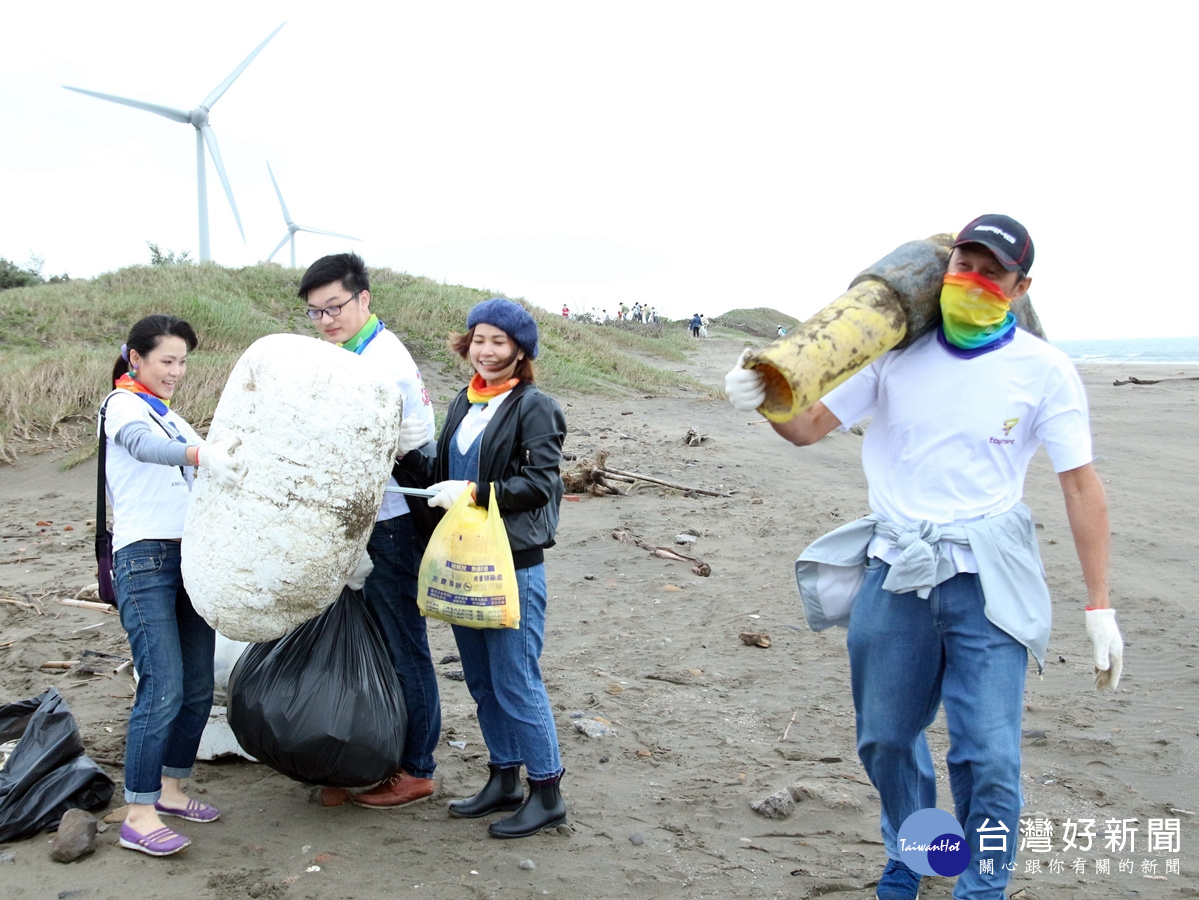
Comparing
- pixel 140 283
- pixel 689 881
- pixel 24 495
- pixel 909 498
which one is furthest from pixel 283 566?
pixel 140 283

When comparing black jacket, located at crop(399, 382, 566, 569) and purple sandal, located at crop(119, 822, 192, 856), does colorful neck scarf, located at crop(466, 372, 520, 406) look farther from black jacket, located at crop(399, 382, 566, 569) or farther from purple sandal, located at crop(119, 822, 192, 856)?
purple sandal, located at crop(119, 822, 192, 856)

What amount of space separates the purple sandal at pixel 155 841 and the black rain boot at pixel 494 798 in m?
0.83

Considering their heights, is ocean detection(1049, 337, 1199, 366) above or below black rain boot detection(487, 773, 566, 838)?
above

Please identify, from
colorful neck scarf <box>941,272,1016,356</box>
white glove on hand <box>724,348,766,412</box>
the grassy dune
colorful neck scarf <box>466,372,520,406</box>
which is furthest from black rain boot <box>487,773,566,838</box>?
the grassy dune

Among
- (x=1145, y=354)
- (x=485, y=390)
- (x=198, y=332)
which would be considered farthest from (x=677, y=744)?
(x=1145, y=354)

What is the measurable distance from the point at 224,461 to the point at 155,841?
117 cm

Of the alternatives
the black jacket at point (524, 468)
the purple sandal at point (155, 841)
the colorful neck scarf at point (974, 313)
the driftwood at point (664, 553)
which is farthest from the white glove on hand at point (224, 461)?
the driftwood at point (664, 553)

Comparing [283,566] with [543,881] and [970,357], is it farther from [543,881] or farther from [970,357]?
[970,357]

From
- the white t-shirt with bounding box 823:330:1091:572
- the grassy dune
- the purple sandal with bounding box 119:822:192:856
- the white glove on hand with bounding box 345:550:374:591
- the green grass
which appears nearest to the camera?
the white t-shirt with bounding box 823:330:1091:572

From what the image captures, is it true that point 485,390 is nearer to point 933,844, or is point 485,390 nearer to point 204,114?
point 933,844

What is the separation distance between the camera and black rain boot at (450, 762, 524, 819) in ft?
10.1

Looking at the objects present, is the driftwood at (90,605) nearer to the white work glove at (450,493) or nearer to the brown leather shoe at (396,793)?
the brown leather shoe at (396,793)

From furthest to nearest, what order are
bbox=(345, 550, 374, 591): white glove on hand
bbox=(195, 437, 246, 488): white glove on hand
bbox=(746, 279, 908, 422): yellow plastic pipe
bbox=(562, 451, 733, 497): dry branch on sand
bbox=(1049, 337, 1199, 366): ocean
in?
bbox=(1049, 337, 1199, 366): ocean < bbox=(562, 451, 733, 497): dry branch on sand < bbox=(345, 550, 374, 591): white glove on hand < bbox=(195, 437, 246, 488): white glove on hand < bbox=(746, 279, 908, 422): yellow plastic pipe

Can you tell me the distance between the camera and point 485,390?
9.75 feet
